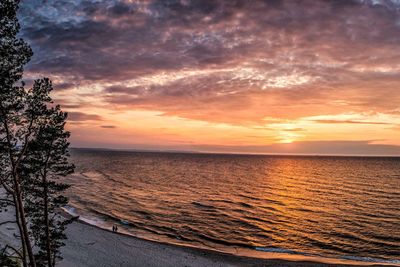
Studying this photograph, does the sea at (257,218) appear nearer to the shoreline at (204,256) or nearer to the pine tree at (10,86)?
the shoreline at (204,256)

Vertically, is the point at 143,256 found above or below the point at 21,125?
below

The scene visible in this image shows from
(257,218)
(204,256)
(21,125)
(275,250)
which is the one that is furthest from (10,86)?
(257,218)

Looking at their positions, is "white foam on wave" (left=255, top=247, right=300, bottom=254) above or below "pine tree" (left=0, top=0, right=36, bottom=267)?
below

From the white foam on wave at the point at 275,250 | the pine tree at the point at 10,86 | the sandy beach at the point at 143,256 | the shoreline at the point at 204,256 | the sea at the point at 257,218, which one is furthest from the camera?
the sea at the point at 257,218

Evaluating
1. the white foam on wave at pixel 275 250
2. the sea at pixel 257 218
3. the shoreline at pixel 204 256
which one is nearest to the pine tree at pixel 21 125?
the shoreline at pixel 204 256

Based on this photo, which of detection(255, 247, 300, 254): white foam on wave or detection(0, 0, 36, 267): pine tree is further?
detection(255, 247, 300, 254): white foam on wave

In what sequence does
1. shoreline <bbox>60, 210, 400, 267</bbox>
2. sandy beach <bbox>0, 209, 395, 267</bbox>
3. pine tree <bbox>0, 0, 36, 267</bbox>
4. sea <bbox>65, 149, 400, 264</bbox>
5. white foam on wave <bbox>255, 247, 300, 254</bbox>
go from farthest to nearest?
sea <bbox>65, 149, 400, 264</bbox>
white foam on wave <bbox>255, 247, 300, 254</bbox>
shoreline <bbox>60, 210, 400, 267</bbox>
sandy beach <bbox>0, 209, 395, 267</bbox>
pine tree <bbox>0, 0, 36, 267</bbox>

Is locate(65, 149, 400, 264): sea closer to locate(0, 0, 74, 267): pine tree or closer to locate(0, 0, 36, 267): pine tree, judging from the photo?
locate(0, 0, 74, 267): pine tree

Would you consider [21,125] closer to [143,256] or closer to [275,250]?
[143,256]

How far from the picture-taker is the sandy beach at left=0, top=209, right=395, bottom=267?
107 feet

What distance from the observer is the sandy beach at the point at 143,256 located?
32.6 m

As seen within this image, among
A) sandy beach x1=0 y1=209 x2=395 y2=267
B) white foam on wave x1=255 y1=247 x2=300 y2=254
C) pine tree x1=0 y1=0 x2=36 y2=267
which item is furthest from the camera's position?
white foam on wave x1=255 y1=247 x2=300 y2=254

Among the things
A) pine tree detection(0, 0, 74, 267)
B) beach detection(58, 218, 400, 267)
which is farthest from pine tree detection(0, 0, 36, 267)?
beach detection(58, 218, 400, 267)

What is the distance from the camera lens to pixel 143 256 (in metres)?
34.5
